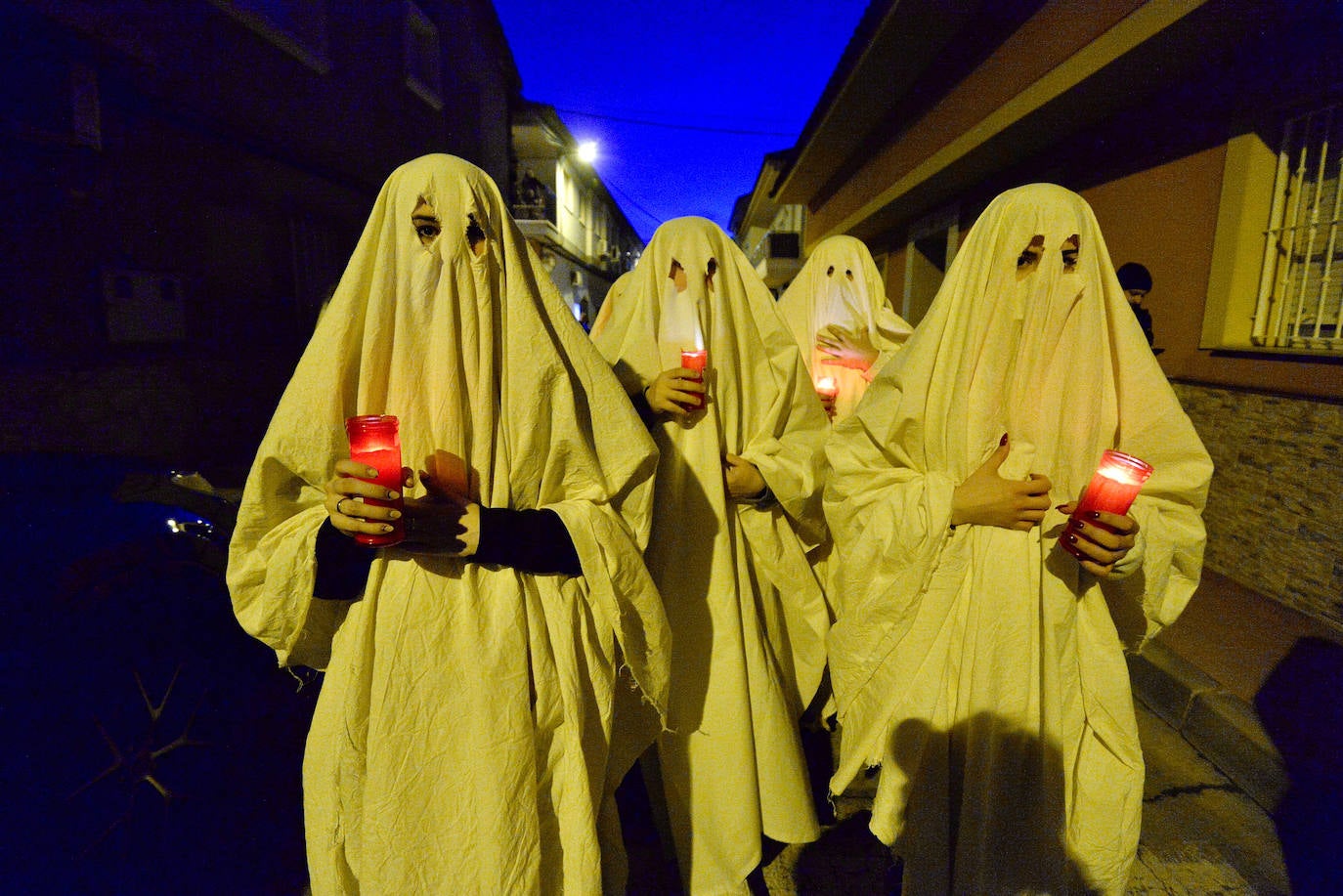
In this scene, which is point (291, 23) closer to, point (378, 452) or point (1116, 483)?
point (378, 452)

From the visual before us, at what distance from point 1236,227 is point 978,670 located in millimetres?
4157

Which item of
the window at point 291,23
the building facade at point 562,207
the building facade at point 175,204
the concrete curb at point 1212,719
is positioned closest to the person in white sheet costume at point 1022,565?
the concrete curb at point 1212,719

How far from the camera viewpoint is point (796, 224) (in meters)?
24.3

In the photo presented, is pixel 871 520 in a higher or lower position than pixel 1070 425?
lower

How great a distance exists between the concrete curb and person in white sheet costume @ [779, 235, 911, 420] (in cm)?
187

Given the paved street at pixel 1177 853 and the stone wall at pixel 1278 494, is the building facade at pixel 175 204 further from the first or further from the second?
the stone wall at pixel 1278 494

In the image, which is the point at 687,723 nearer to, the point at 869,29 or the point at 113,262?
the point at 113,262

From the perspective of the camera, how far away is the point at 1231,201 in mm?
3805

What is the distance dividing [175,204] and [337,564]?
269 inches

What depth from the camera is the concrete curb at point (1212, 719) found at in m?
2.42

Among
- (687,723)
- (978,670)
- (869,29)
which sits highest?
(869,29)

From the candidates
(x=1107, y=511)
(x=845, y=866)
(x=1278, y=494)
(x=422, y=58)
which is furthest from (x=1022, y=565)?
(x=422, y=58)

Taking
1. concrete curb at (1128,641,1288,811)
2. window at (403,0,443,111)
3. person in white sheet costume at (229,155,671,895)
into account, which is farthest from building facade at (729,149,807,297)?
person in white sheet costume at (229,155,671,895)

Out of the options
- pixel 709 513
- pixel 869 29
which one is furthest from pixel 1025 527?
pixel 869 29
